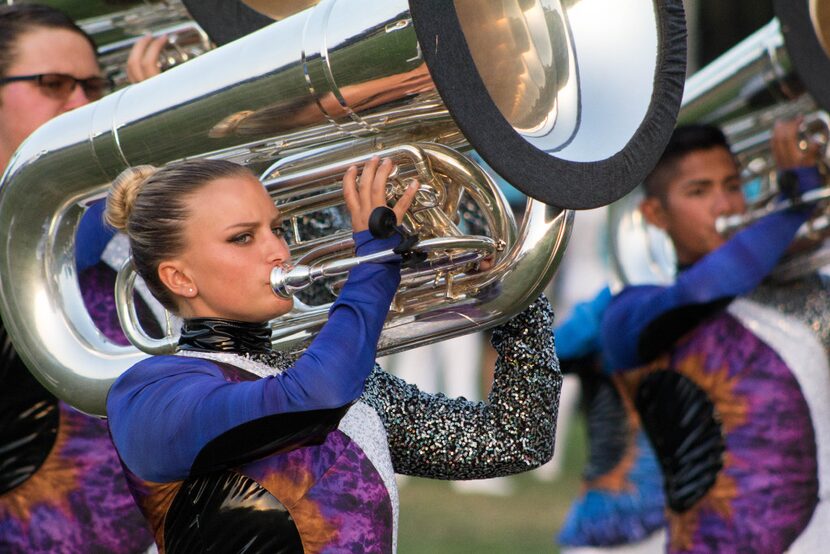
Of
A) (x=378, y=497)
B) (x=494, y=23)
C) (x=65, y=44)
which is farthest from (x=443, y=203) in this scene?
(x=65, y=44)

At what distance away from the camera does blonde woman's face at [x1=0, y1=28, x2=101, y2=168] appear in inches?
102

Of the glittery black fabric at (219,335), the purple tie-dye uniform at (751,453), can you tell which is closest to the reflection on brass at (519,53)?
the glittery black fabric at (219,335)

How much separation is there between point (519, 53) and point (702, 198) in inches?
69.0

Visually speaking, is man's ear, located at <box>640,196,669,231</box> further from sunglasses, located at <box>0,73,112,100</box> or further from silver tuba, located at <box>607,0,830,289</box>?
sunglasses, located at <box>0,73,112,100</box>

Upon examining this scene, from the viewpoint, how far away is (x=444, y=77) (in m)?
1.71

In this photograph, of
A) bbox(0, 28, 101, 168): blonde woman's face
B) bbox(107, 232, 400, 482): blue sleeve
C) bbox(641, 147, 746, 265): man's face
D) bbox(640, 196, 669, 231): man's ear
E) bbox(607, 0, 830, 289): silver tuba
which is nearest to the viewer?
bbox(107, 232, 400, 482): blue sleeve

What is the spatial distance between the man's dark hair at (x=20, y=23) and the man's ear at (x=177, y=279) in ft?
3.11

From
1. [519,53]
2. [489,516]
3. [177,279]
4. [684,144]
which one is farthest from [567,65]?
[489,516]

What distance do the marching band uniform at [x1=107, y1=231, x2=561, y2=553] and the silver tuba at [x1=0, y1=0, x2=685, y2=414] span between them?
0.77 feet

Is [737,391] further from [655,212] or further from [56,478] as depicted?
[56,478]

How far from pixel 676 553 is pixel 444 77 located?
76.1 inches

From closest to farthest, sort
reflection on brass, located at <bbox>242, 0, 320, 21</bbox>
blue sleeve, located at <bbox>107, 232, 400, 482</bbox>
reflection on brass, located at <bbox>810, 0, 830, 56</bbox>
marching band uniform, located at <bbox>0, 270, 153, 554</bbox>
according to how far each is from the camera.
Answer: blue sleeve, located at <bbox>107, 232, 400, 482</bbox>, marching band uniform, located at <bbox>0, 270, 153, 554</bbox>, reflection on brass, located at <bbox>242, 0, 320, 21</bbox>, reflection on brass, located at <bbox>810, 0, 830, 56</bbox>

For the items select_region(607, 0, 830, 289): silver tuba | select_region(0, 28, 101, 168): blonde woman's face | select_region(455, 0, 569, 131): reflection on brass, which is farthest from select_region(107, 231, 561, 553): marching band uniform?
select_region(607, 0, 830, 289): silver tuba

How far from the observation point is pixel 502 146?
5.70 ft
